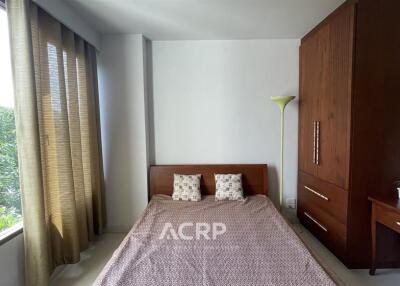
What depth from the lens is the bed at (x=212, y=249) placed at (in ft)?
4.13

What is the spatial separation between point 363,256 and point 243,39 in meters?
2.66

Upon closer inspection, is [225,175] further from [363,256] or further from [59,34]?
[59,34]

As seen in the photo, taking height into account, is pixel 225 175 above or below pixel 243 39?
below

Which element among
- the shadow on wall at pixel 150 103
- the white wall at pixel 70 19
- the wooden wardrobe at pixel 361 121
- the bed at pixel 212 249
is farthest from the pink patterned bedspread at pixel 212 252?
the white wall at pixel 70 19

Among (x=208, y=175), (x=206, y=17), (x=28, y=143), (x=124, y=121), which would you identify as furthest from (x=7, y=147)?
(x=206, y=17)

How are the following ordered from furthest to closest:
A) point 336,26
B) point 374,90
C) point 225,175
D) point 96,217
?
point 225,175, point 96,217, point 336,26, point 374,90

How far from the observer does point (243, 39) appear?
2.74 metres

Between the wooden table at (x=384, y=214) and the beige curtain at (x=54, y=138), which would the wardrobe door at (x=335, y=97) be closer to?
the wooden table at (x=384, y=214)

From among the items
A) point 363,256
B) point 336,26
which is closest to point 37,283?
point 363,256

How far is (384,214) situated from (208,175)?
5.69ft

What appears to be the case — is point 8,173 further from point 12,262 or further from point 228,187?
point 228,187

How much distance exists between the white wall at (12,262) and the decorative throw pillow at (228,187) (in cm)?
183

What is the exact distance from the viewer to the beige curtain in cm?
153

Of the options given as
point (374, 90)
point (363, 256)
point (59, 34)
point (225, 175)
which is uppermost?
point (59, 34)
